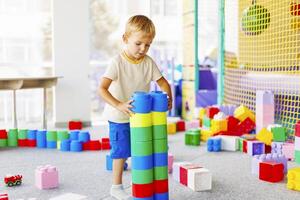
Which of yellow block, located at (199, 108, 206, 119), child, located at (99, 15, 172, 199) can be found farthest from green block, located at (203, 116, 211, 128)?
child, located at (99, 15, 172, 199)

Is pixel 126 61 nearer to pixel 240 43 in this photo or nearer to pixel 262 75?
pixel 262 75

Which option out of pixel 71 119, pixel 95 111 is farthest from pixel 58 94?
pixel 95 111

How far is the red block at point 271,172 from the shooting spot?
2.05 metres

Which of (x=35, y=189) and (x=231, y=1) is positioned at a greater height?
(x=231, y=1)

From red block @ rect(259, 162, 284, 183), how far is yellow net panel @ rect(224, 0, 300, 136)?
3.38 ft

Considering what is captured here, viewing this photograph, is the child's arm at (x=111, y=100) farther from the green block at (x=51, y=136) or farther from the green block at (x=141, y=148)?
the green block at (x=51, y=136)

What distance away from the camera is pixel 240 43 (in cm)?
410

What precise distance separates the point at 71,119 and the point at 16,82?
890 millimetres

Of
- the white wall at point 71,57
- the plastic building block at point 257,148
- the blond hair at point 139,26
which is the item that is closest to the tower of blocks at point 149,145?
the blond hair at point 139,26

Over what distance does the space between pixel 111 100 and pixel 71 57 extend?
2.65 m

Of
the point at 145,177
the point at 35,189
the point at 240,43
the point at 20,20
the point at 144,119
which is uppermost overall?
the point at 20,20

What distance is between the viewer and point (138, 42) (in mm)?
1644

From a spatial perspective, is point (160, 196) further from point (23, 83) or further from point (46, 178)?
point (23, 83)

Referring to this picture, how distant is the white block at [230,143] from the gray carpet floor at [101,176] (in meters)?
0.09
